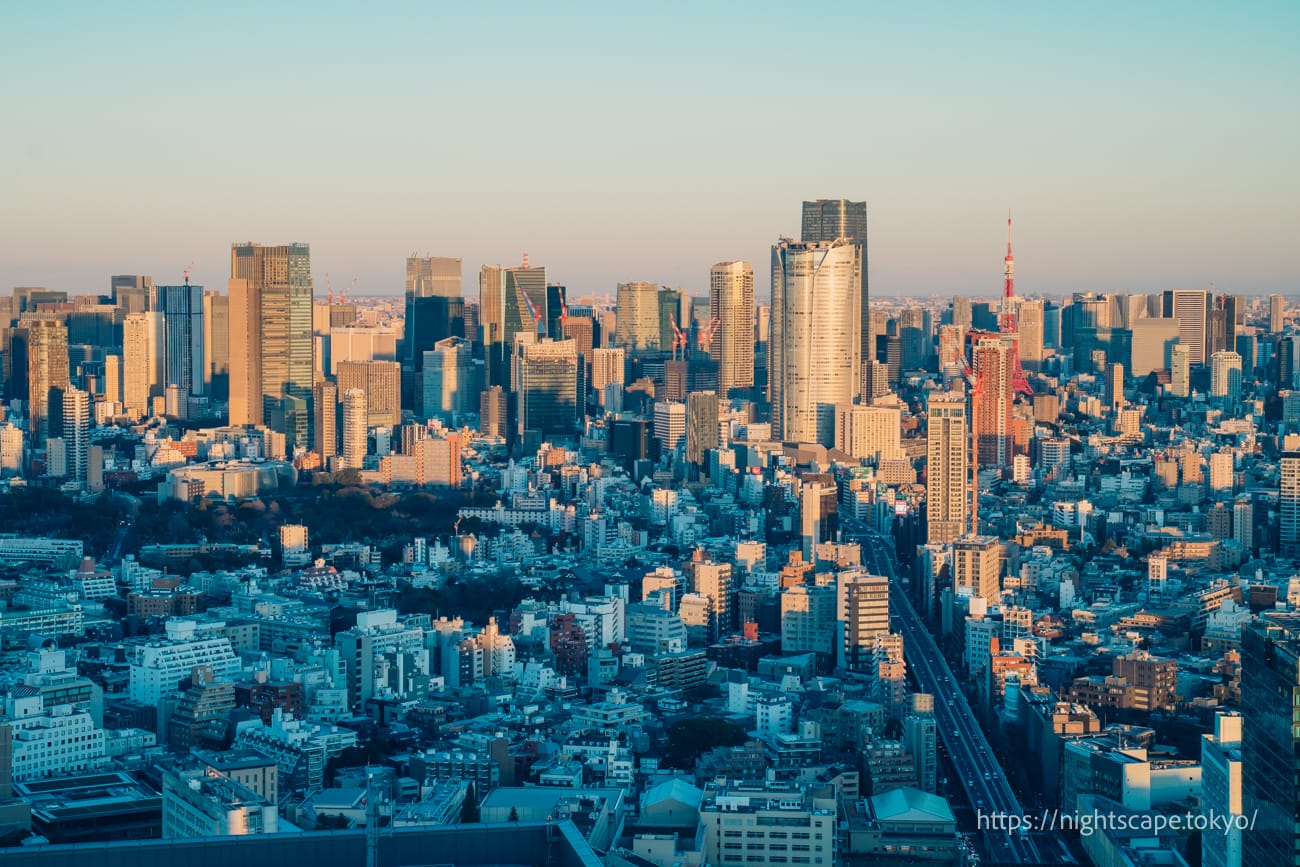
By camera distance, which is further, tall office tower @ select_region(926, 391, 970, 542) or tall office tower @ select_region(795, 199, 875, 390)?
tall office tower @ select_region(795, 199, 875, 390)

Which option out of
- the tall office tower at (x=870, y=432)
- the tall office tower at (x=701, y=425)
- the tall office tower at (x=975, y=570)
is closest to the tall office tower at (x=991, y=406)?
the tall office tower at (x=870, y=432)

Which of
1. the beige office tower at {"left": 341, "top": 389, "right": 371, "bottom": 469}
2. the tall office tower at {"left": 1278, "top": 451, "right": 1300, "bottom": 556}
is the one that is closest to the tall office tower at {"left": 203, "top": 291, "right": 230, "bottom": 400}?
the beige office tower at {"left": 341, "top": 389, "right": 371, "bottom": 469}

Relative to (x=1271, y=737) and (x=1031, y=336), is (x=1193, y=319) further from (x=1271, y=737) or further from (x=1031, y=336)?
(x=1271, y=737)

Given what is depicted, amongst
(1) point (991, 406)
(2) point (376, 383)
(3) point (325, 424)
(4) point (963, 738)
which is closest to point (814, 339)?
(1) point (991, 406)

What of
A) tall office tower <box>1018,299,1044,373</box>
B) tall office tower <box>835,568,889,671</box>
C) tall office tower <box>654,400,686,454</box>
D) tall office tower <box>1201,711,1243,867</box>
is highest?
tall office tower <box>1018,299,1044,373</box>

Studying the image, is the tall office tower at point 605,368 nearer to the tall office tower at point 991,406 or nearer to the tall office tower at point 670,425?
the tall office tower at point 670,425

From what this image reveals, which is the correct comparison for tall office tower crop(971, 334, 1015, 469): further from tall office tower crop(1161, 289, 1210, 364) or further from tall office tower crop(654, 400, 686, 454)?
tall office tower crop(1161, 289, 1210, 364)
